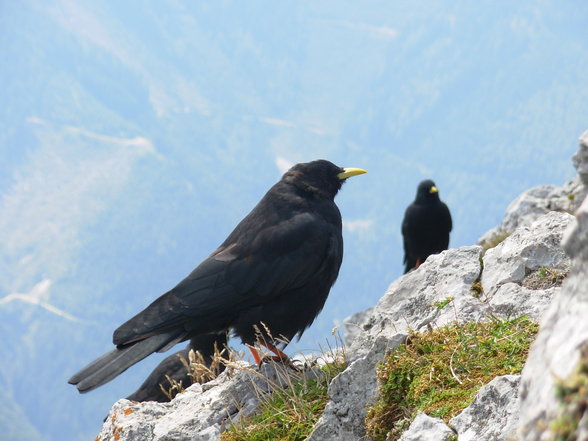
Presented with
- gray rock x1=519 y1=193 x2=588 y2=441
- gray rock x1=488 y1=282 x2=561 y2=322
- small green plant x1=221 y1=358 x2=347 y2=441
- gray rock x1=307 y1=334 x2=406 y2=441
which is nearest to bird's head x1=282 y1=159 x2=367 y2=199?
small green plant x1=221 y1=358 x2=347 y2=441

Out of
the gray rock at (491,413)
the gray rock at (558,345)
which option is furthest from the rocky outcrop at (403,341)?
the gray rock at (558,345)

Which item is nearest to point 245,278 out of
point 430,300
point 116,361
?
point 116,361

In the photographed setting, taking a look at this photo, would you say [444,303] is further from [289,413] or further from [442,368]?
[289,413]

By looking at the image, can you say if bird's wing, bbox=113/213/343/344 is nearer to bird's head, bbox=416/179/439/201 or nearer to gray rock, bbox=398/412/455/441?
gray rock, bbox=398/412/455/441

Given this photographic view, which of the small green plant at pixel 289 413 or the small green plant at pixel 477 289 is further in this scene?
the small green plant at pixel 477 289

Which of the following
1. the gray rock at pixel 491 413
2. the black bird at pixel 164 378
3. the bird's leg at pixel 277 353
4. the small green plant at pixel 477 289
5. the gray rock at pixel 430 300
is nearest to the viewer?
A: the gray rock at pixel 491 413

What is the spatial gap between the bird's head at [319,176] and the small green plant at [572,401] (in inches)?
262

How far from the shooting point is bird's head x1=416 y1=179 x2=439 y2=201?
55.1 feet

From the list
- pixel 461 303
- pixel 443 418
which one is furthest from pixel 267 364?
pixel 443 418

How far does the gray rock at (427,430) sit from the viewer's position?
421cm

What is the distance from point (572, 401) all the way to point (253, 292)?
5.98 meters

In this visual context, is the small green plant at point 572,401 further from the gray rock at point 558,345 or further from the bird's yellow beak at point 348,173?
the bird's yellow beak at point 348,173

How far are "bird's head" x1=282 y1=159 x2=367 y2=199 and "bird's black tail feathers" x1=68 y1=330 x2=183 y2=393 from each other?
2.10m

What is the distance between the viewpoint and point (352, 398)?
5156 millimetres
